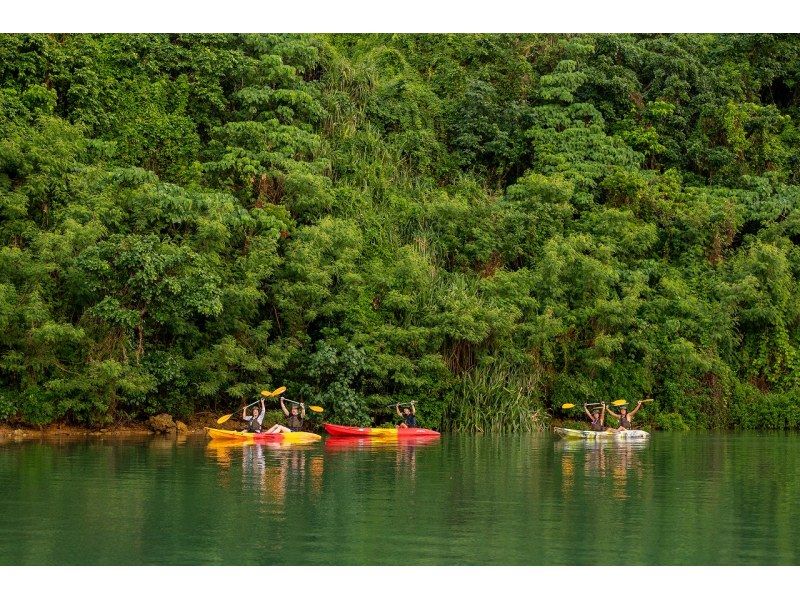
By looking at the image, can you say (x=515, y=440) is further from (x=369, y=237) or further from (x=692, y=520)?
(x=692, y=520)

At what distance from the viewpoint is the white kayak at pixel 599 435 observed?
27.6 metres

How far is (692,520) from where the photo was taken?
13953 mm

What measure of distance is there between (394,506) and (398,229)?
63.8ft

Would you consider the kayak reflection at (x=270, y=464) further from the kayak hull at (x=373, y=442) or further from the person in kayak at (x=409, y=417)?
the person in kayak at (x=409, y=417)

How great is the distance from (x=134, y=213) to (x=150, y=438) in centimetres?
611

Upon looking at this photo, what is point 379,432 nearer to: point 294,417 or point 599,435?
point 294,417

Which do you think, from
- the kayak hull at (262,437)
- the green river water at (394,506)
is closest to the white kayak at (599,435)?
the green river water at (394,506)

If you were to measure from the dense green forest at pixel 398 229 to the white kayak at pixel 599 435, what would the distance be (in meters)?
2.21

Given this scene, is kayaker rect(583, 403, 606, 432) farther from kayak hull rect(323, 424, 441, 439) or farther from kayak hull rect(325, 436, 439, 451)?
kayak hull rect(325, 436, 439, 451)

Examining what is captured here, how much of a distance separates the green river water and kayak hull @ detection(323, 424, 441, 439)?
2512 mm

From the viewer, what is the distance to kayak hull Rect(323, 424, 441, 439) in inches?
1044

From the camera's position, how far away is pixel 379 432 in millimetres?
26969

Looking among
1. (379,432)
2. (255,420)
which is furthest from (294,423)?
(379,432)
